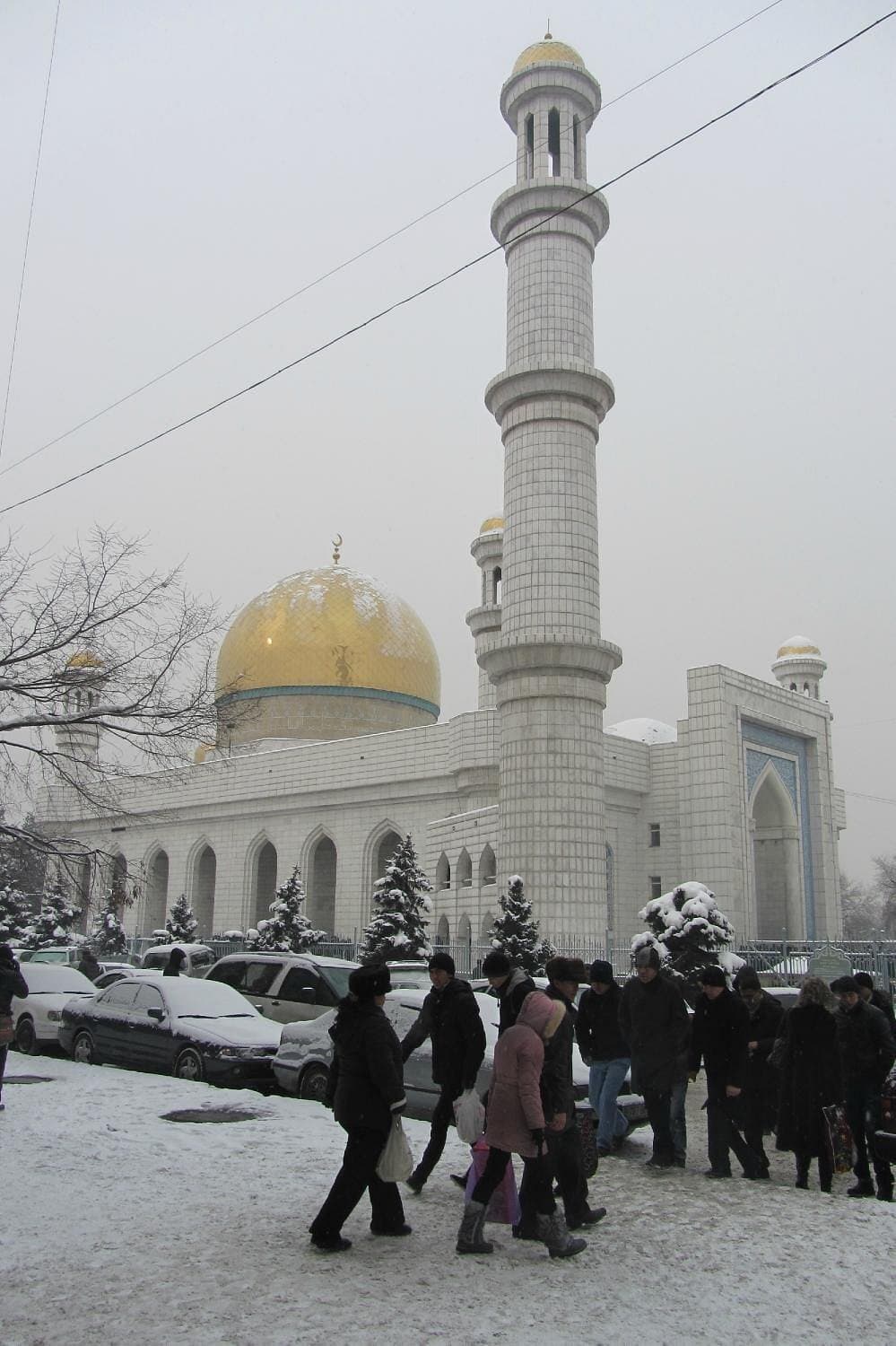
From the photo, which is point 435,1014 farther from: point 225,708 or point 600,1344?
point 225,708

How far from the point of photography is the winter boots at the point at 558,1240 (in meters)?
5.37

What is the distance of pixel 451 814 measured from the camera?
1401 inches

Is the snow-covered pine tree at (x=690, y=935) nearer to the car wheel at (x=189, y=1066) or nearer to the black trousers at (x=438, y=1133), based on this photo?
the car wheel at (x=189, y=1066)

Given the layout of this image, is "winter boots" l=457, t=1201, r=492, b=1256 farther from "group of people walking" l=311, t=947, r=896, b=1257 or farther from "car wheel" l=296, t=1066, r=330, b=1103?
"car wheel" l=296, t=1066, r=330, b=1103

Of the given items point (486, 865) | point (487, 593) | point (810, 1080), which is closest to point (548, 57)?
point (487, 593)

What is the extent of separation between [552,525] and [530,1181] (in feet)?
71.7

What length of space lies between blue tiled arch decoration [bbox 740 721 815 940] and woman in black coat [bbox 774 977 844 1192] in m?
27.3

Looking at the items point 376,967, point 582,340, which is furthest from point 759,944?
point 376,967

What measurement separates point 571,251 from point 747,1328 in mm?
26539

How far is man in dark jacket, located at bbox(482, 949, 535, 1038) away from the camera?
587 cm

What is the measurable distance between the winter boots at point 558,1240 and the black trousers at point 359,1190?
2.31 ft

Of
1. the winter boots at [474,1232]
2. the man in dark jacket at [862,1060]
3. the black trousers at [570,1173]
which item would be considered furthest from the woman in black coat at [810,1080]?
the winter boots at [474,1232]

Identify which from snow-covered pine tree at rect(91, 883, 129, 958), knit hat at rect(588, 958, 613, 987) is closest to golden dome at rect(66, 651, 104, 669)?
knit hat at rect(588, 958, 613, 987)

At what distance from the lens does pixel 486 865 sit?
1212 inches
